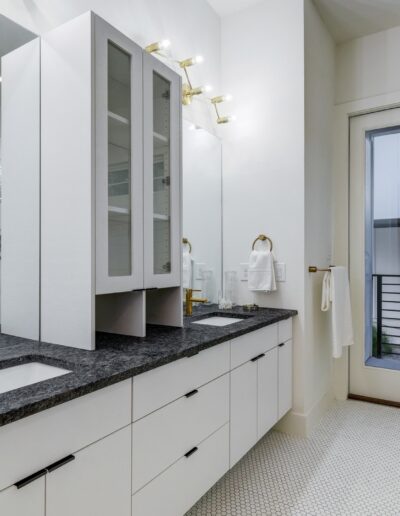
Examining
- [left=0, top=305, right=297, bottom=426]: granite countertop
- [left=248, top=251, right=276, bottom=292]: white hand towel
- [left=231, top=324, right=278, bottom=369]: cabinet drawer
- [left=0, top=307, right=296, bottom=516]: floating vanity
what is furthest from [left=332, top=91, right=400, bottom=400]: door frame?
[left=0, top=305, right=297, bottom=426]: granite countertop

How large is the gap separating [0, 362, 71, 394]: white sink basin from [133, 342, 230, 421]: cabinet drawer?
10.2 inches

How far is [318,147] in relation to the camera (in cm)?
281

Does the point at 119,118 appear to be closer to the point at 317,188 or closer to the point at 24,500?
the point at 24,500

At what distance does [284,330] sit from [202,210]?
970mm

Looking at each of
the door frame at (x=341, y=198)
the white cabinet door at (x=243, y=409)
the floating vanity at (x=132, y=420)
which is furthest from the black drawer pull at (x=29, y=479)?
the door frame at (x=341, y=198)

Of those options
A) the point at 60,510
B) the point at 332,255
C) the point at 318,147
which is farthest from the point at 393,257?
the point at 60,510

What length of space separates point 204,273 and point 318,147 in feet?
4.11

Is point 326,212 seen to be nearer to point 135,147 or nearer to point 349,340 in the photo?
point 349,340

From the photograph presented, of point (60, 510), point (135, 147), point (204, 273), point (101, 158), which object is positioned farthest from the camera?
point (204, 273)

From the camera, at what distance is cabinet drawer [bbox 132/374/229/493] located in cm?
125

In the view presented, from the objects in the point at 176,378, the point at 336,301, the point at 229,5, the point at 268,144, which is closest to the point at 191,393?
the point at 176,378

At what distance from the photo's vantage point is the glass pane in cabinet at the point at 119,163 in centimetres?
154

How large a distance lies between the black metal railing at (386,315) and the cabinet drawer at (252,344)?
1350mm

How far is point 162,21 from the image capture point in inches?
89.8
